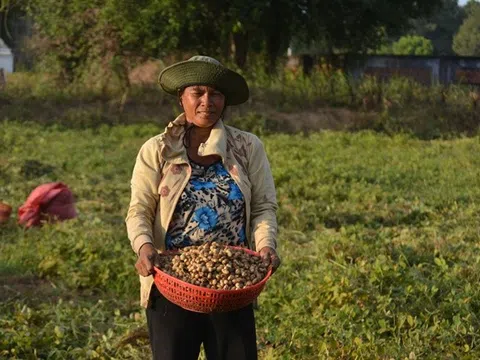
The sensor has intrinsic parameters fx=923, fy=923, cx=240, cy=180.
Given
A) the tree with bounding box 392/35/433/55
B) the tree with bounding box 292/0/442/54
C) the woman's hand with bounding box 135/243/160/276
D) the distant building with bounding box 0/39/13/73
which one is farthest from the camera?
the tree with bounding box 392/35/433/55

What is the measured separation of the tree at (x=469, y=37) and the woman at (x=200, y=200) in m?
67.4

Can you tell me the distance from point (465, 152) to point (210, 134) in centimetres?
1205

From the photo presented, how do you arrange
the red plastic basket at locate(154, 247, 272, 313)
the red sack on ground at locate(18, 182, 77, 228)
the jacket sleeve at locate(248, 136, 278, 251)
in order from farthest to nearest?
Result: the red sack on ground at locate(18, 182, 77, 228), the jacket sleeve at locate(248, 136, 278, 251), the red plastic basket at locate(154, 247, 272, 313)

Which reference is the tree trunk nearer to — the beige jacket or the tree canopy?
the tree canopy

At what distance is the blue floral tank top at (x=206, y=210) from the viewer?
3.54 m

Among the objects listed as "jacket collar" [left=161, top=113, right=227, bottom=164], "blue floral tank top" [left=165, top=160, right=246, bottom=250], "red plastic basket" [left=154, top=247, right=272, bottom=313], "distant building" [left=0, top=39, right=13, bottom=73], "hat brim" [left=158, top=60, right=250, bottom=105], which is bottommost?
"distant building" [left=0, top=39, right=13, bottom=73]

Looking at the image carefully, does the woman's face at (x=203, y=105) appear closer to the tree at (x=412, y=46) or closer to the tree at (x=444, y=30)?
the tree at (x=412, y=46)

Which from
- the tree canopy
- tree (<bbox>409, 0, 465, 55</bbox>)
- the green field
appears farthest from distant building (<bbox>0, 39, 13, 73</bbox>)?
tree (<bbox>409, 0, 465, 55</bbox>)

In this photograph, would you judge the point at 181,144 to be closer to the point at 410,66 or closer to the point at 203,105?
the point at 203,105

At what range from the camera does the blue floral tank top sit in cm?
354

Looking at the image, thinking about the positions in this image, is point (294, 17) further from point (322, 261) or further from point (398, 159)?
point (322, 261)

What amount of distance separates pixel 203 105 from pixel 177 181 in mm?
321

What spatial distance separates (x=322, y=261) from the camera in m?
6.93

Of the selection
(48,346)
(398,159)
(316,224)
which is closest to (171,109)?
(398,159)
